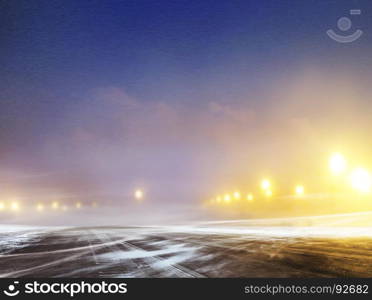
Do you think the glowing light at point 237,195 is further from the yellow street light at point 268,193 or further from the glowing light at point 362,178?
the glowing light at point 362,178

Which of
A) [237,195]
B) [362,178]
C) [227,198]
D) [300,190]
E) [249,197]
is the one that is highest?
[362,178]

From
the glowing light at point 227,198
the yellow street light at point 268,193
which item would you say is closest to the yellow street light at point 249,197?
the yellow street light at point 268,193

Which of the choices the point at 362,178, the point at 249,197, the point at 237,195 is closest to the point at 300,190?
the point at 362,178

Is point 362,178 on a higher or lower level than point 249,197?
higher

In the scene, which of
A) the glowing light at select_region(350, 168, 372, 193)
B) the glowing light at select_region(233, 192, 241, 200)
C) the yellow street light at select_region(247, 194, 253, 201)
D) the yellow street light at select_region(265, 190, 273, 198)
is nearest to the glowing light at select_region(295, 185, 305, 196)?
the yellow street light at select_region(265, 190, 273, 198)

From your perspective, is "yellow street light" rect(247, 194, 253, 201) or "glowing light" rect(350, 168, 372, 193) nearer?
"glowing light" rect(350, 168, 372, 193)

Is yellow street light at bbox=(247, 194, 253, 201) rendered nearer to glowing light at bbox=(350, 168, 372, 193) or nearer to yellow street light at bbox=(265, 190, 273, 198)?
yellow street light at bbox=(265, 190, 273, 198)

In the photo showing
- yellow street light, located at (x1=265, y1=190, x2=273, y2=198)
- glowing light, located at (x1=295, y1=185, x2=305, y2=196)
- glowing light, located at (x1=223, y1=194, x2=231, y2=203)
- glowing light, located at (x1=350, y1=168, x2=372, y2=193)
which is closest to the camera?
glowing light, located at (x1=350, y1=168, x2=372, y2=193)

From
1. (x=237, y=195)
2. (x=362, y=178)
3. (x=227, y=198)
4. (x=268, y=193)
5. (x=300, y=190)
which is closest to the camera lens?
(x=362, y=178)

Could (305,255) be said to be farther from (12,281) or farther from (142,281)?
(12,281)

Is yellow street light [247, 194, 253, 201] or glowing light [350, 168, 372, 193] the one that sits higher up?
glowing light [350, 168, 372, 193]

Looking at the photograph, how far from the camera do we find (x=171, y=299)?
9070 millimetres

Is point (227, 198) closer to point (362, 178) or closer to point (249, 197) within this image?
point (249, 197)

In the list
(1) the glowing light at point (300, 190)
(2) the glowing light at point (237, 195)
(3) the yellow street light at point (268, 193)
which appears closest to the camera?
(1) the glowing light at point (300, 190)
